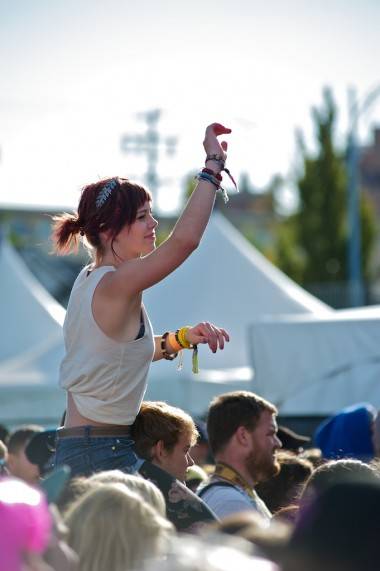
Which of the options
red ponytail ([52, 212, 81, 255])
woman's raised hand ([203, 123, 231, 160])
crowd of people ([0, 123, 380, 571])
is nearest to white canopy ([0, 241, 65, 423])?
crowd of people ([0, 123, 380, 571])

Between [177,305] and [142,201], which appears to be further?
[177,305]

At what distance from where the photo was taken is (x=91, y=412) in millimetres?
3400

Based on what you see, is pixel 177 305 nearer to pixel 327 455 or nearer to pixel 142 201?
pixel 327 455

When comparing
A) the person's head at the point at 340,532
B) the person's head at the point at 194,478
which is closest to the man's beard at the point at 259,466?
the person's head at the point at 194,478

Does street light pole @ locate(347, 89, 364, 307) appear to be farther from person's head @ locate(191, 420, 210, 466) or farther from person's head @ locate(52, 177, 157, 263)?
person's head @ locate(52, 177, 157, 263)

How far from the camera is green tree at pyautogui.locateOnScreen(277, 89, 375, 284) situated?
30.6 metres

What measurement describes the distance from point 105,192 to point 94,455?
0.78m

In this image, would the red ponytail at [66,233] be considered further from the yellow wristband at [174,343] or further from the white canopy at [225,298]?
the white canopy at [225,298]

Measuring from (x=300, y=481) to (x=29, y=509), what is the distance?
3843mm

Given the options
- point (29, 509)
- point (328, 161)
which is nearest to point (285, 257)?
point (328, 161)

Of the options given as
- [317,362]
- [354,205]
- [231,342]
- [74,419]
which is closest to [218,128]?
[74,419]

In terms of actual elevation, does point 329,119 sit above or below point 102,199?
above

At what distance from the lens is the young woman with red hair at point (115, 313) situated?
3297 millimetres

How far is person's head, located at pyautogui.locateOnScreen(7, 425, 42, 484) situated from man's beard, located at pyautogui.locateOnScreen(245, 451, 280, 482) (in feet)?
5.56
